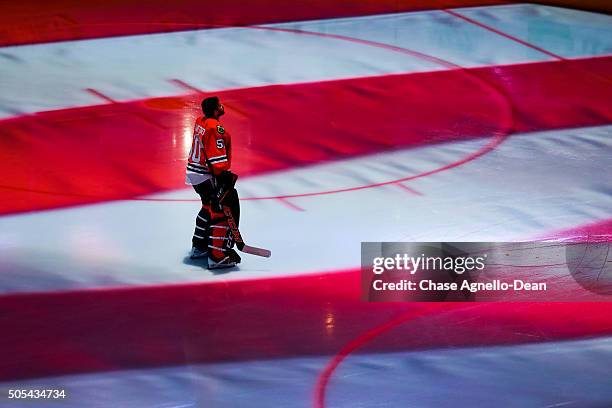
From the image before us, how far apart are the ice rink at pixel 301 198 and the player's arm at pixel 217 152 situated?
0.66 meters

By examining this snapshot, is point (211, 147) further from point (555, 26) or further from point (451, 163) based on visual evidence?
point (555, 26)

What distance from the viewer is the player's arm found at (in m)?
6.17

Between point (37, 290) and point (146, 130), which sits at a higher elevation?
point (146, 130)

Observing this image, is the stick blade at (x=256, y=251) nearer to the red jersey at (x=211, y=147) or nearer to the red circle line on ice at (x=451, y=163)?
the red jersey at (x=211, y=147)

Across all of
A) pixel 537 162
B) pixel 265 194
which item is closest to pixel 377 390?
pixel 265 194

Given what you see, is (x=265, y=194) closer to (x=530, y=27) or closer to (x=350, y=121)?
(x=350, y=121)

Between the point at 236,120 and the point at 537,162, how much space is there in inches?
100

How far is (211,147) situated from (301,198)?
1.47 metres

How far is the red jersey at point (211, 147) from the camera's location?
20.3 feet

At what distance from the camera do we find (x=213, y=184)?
251 inches

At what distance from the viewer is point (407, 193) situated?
7.66 meters

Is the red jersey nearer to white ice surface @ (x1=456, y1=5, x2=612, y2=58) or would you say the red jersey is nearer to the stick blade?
the stick blade

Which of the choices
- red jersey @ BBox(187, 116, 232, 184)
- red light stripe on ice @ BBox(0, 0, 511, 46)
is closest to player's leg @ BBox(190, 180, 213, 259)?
red jersey @ BBox(187, 116, 232, 184)

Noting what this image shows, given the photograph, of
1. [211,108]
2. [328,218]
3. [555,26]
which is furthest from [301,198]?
[555,26]
